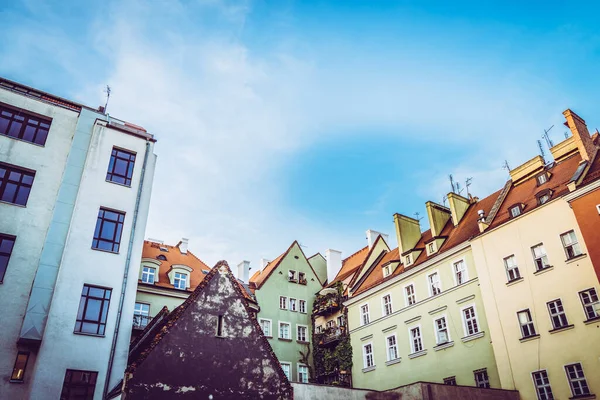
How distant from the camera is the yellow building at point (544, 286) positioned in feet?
76.7

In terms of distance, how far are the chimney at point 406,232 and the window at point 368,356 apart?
26.9 feet

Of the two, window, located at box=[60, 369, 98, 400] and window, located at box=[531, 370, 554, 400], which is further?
window, located at box=[531, 370, 554, 400]

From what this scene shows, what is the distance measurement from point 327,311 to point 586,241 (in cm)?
2389

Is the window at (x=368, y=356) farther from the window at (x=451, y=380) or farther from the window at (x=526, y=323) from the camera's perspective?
the window at (x=526, y=323)

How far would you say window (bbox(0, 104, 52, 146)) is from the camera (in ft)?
83.8

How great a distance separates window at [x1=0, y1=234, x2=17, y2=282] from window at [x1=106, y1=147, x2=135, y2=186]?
19.6ft

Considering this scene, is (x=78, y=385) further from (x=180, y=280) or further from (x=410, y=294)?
(x=410, y=294)

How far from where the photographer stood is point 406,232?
39.3m

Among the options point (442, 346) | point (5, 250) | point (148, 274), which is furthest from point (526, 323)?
point (5, 250)

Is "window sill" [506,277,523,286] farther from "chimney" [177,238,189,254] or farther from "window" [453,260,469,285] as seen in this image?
"chimney" [177,238,189,254]

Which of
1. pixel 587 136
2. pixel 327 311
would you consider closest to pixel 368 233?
pixel 327 311

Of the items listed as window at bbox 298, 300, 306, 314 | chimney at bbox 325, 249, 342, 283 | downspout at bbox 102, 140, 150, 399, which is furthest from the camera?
chimney at bbox 325, 249, 342, 283

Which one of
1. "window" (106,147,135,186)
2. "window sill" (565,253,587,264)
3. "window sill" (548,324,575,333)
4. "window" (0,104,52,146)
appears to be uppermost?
"window" (0,104,52,146)

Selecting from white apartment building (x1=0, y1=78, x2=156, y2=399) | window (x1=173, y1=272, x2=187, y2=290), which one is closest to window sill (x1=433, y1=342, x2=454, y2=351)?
white apartment building (x1=0, y1=78, x2=156, y2=399)
